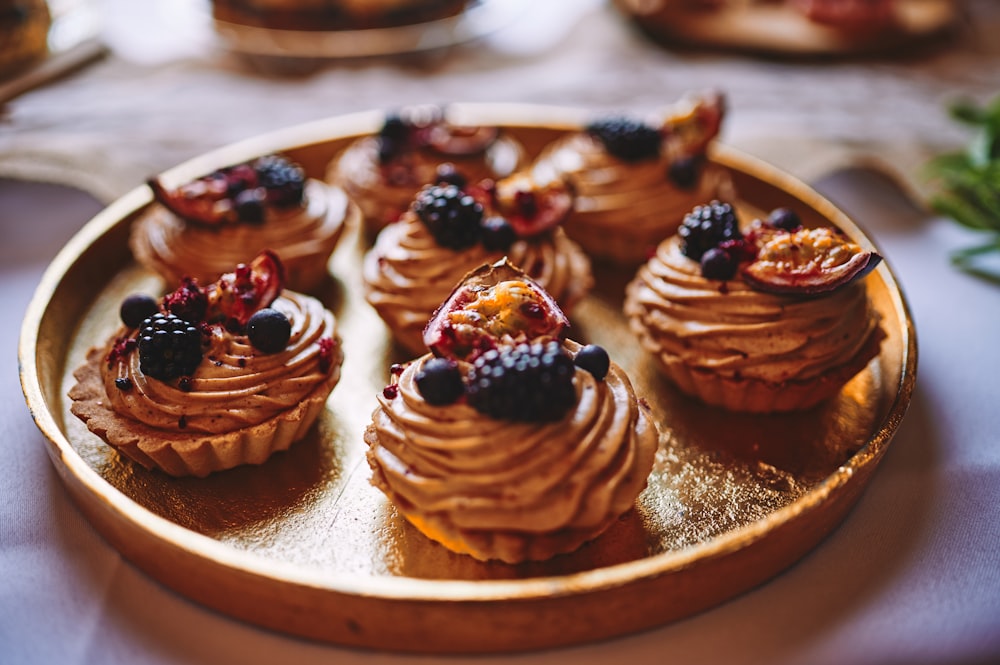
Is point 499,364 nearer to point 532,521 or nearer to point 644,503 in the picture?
point 532,521

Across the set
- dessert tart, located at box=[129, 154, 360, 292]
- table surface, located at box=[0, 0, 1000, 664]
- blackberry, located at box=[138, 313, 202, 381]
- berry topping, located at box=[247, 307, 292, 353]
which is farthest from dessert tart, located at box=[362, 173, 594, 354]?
table surface, located at box=[0, 0, 1000, 664]

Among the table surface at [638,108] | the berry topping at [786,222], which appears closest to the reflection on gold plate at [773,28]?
the table surface at [638,108]

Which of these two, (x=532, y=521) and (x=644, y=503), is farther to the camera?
(x=644, y=503)

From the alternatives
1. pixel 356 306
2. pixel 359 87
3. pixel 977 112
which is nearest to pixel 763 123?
Result: pixel 977 112

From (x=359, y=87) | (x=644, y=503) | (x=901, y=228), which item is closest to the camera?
(x=644, y=503)

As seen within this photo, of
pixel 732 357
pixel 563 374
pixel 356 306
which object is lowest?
pixel 356 306

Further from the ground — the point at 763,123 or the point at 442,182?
the point at 442,182

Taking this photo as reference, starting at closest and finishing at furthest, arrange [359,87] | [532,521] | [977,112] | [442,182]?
[532,521] → [442,182] → [977,112] → [359,87]

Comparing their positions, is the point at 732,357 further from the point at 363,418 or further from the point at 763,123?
the point at 763,123

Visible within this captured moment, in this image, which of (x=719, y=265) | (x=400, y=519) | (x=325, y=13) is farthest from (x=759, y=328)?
(x=325, y=13)
